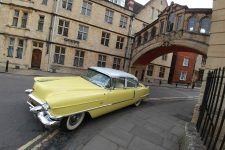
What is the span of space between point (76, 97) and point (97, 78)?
191 cm

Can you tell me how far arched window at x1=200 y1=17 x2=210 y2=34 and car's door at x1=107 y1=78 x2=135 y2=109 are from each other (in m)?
11.3

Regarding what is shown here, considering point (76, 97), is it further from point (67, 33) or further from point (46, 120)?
point (67, 33)

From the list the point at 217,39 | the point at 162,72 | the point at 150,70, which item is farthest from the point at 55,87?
the point at 162,72

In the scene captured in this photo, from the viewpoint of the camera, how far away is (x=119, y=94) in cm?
718

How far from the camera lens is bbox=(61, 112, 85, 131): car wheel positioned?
17.0 ft

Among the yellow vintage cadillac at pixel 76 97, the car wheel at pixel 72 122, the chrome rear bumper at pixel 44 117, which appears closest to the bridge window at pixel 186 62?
the yellow vintage cadillac at pixel 76 97

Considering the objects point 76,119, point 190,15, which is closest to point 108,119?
point 76,119

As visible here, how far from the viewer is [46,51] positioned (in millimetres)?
21047

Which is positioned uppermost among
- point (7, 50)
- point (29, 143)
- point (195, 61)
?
point (195, 61)

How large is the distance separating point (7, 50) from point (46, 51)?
3626 millimetres

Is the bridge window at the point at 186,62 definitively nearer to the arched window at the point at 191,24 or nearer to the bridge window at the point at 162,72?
the bridge window at the point at 162,72

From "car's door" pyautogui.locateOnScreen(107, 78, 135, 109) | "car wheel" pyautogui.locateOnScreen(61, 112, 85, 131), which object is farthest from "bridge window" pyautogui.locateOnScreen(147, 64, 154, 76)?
"car wheel" pyautogui.locateOnScreen(61, 112, 85, 131)

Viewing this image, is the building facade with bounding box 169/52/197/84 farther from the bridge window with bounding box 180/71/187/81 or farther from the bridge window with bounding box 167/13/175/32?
the bridge window with bounding box 167/13/175/32

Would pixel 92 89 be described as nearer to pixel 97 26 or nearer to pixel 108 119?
pixel 108 119
